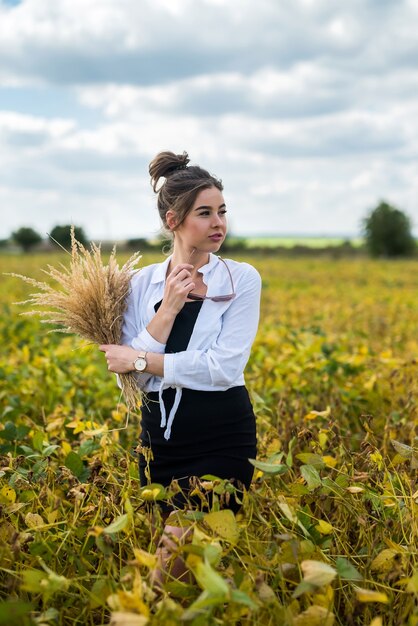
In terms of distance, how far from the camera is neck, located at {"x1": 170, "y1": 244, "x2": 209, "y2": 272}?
106 inches

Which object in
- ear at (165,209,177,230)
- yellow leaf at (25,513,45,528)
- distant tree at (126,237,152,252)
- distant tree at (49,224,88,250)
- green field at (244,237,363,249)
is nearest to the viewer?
yellow leaf at (25,513,45,528)

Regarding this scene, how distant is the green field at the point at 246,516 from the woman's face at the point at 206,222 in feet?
2.61

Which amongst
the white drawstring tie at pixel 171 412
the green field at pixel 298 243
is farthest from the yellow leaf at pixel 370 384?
the green field at pixel 298 243

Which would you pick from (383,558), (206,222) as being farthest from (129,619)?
(206,222)

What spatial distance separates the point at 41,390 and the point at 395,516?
271cm

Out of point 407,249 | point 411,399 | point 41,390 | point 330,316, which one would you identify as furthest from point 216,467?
point 407,249

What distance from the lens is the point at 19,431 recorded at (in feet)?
10.5

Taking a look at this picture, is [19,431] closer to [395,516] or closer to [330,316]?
[395,516]

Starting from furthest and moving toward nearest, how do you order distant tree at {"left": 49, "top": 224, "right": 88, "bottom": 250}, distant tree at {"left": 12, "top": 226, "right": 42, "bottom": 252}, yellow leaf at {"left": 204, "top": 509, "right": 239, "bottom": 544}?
distant tree at {"left": 12, "top": 226, "right": 42, "bottom": 252}
distant tree at {"left": 49, "top": 224, "right": 88, "bottom": 250}
yellow leaf at {"left": 204, "top": 509, "right": 239, "bottom": 544}

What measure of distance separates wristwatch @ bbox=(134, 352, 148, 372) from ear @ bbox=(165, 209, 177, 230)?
520 millimetres

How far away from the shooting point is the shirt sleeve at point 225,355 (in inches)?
96.8

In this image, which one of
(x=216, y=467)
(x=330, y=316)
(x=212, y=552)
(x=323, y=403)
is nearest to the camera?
(x=212, y=552)

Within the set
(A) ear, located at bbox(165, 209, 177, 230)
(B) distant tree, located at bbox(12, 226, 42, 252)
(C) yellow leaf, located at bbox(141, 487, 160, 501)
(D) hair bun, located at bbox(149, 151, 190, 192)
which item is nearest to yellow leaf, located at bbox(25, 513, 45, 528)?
(C) yellow leaf, located at bbox(141, 487, 160, 501)

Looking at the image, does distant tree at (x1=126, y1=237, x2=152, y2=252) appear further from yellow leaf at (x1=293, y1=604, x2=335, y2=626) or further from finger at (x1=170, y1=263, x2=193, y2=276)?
yellow leaf at (x1=293, y1=604, x2=335, y2=626)
